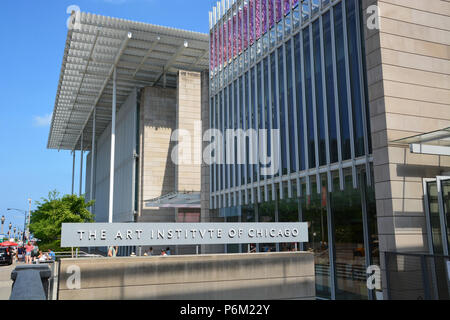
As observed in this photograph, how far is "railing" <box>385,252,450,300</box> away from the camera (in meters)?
14.3

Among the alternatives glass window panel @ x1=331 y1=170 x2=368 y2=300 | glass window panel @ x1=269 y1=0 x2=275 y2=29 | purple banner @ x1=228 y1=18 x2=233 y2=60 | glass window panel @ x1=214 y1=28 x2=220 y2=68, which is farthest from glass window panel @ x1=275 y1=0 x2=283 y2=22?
glass window panel @ x1=331 y1=170 x2=368 y2=300

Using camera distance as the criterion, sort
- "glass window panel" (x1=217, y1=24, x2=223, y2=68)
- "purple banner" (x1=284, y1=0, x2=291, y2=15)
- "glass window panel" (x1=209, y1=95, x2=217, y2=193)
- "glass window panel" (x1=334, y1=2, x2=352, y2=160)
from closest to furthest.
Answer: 1. "glass window panel" (x1=334, y1=2, x2=352, y2=160)
2. "purple banner" (x1=284, y1=0, x2=291, y2=15)
3. "glass window panel" (x1=209, y1=95, x2=217, y2=193)
4. "glass window panel" (x1=217, y1=24, x2=223, y2=68)

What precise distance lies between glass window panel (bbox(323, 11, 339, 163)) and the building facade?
0.19 ft

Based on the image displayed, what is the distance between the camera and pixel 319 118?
68.6 ft

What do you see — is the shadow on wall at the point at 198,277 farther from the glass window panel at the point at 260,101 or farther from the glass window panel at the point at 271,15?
the glass window panel at the point at 271,15

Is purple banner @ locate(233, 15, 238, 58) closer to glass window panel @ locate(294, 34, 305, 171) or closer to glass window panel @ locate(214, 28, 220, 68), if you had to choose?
glass window panel @ locate(214, 28, 220, 68)

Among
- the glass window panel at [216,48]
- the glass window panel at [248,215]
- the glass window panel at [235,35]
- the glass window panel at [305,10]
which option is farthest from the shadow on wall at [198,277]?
the glass window panel at [216,48]

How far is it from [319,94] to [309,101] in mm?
1079

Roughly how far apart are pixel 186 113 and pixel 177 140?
11.9 ft

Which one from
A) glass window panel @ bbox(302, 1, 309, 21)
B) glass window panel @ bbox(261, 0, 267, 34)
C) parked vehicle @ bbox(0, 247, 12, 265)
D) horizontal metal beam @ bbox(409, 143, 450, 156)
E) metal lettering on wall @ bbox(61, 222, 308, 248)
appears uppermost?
glass window panel @ bbox(261, 0, 267, 34)

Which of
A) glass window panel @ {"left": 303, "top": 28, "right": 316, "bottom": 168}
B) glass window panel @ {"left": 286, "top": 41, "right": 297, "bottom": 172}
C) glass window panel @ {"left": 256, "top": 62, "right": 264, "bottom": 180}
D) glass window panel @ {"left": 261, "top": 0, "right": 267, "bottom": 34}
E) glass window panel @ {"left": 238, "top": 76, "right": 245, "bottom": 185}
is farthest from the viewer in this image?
glass window panel @ {"left": 238, "top": 76, "right": 245, "bottom": 185}

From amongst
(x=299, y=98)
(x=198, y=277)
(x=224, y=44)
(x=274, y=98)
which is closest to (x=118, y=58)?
(x=224, y=44)

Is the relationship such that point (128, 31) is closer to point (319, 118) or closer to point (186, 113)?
point (186, 113)

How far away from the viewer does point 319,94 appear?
20984mm
